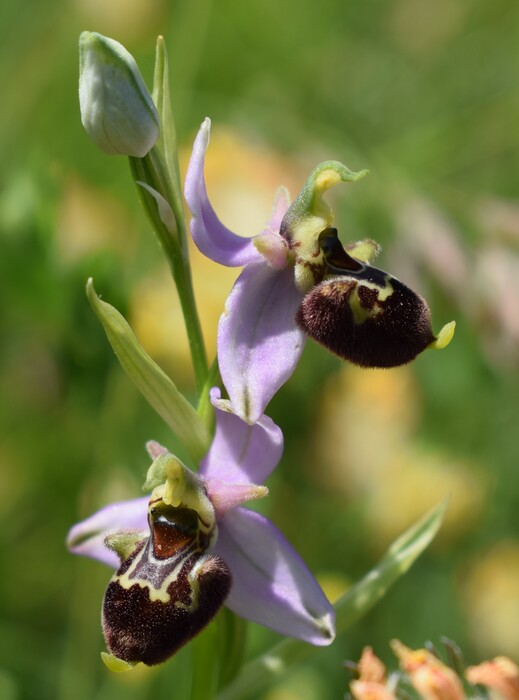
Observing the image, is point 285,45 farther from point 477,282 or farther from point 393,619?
point 393,619

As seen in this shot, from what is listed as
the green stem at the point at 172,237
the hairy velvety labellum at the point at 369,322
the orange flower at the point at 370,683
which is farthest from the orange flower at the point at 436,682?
the green stem at the point at 172,237

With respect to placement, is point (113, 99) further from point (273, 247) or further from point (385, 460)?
point (385, 460)

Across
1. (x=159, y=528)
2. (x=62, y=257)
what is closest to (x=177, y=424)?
(x=159, y=528)

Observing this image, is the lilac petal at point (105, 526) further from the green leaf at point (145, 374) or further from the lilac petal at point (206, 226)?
the lilac petal at point (206, 226)

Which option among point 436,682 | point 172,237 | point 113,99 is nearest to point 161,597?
point 436,682

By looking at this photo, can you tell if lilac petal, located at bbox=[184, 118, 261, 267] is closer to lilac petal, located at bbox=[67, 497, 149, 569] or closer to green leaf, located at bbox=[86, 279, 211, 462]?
green leaf, located at bbox=[86, 279, 211, 462]

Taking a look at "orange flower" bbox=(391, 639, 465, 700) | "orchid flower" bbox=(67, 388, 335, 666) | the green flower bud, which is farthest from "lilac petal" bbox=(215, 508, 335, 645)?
the green flower bud
